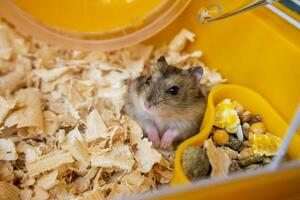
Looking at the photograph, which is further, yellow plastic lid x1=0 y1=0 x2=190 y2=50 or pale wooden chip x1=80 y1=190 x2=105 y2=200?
yellow plastic lid x1=0 y1=0 x2=190 y2=50

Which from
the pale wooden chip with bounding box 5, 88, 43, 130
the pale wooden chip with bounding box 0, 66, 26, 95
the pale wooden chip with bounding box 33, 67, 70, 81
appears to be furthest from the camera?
the pale wooden chip with bounding box 33, 67, 70, 81

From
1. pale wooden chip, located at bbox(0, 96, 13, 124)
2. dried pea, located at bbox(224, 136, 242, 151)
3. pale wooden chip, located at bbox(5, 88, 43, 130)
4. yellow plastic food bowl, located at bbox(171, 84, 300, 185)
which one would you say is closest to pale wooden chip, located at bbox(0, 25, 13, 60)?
pale wooden chip, located at bbox(5, 88, 43, 130)

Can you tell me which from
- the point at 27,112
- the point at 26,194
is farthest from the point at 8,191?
the point at 27,112

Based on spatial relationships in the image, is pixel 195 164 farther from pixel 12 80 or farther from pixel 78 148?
pixel 12 80

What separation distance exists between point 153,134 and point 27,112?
56cm

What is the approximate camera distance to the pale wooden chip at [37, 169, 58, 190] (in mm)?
1557

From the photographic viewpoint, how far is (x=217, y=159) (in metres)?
1.50

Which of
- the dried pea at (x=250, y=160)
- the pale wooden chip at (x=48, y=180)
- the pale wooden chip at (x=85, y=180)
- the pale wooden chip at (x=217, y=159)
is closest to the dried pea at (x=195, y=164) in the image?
the pale wooden chip at (x=217, y=159)

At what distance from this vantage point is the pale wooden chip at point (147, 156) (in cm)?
165

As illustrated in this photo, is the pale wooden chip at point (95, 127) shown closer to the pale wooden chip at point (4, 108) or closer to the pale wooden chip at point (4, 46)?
the pale wooden chip at point (4, 108)

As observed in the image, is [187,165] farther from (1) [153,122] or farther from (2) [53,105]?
(2) [53,105]

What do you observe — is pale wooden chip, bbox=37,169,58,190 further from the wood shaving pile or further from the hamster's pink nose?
the hamster's pink nose

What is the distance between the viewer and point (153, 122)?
1.87 meters

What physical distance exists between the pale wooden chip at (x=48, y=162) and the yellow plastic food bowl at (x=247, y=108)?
44cm
